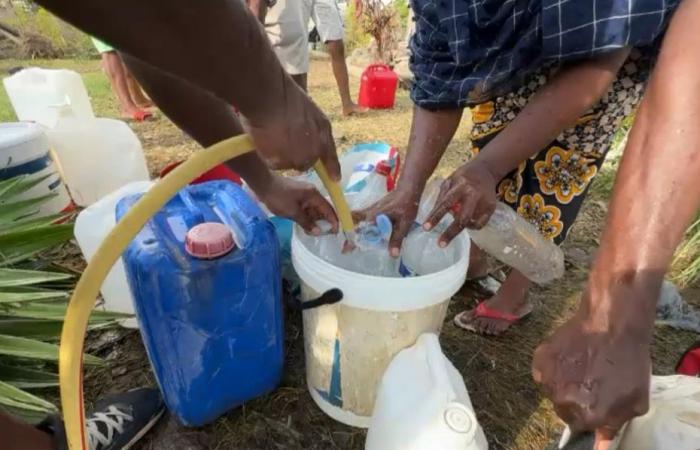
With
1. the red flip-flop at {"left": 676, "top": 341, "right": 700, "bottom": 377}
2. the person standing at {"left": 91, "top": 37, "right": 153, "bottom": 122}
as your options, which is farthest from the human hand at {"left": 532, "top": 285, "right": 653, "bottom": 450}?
the person standing at {"left": 91, "top": 37, "right": 153, "bottom": 122}

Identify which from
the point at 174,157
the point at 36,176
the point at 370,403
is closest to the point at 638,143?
the point at 370,403

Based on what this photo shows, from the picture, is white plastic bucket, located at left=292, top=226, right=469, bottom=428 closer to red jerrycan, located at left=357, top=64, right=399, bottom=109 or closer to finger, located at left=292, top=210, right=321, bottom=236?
finger, located at left=292, top=210, right=321, bottom=236

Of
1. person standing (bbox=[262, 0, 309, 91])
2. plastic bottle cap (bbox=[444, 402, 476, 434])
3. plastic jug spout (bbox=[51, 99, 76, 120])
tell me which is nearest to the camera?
plastic bottle cap (bbox=[444, 402, 476, 434])

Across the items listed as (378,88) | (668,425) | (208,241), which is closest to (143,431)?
(208,241)

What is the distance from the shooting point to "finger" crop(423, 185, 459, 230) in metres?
1.06

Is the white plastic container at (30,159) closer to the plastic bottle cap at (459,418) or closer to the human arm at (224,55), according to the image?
the human arm at (224,55)

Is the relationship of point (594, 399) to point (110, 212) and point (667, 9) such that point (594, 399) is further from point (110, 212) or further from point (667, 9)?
point (110, 212)

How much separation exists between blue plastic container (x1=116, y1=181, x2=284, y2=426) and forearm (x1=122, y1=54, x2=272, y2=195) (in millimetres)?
177

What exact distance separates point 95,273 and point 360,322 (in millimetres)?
550

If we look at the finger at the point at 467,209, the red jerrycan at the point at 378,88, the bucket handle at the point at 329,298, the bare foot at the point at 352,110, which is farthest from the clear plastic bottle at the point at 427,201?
the red jerrycan at the point at 378,88

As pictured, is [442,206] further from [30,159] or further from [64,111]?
[64,111]

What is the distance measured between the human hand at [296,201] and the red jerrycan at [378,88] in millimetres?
3040

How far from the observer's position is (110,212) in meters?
1.34

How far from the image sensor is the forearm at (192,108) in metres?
0.90
